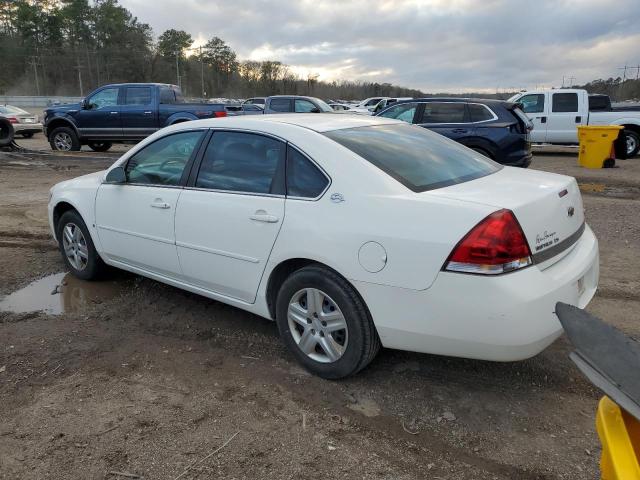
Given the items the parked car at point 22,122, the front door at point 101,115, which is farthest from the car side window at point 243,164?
the parked car at point 22,122

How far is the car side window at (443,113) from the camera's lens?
10617mm

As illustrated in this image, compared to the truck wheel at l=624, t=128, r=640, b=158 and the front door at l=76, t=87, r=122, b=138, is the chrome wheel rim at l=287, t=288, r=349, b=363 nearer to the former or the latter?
the front door at l=76, t=87, r=122, b=138

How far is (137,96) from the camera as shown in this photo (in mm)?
14406

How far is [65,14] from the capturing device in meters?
68.4

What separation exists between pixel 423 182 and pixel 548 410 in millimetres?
1438

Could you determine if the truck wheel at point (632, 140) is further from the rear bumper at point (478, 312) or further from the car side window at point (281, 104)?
the rear bumper at point (478, 312)

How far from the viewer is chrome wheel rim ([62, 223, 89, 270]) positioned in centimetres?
488

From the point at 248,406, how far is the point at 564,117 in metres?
15.2

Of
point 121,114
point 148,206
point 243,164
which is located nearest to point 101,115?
point 121,114

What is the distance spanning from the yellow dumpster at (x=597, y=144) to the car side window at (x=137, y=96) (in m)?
11.4

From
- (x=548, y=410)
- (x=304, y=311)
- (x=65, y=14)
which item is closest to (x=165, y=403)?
(x=304, y=311)

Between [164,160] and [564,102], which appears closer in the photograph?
[164,160]

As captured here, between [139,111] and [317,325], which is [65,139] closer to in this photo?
[139,111]

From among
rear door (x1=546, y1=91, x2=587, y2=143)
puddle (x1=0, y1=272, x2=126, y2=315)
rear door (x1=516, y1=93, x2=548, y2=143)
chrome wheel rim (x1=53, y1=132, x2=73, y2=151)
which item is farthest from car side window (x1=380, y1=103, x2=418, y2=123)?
chrome wheel rim (x1=53, y1=132, x2=73, y2=151)
